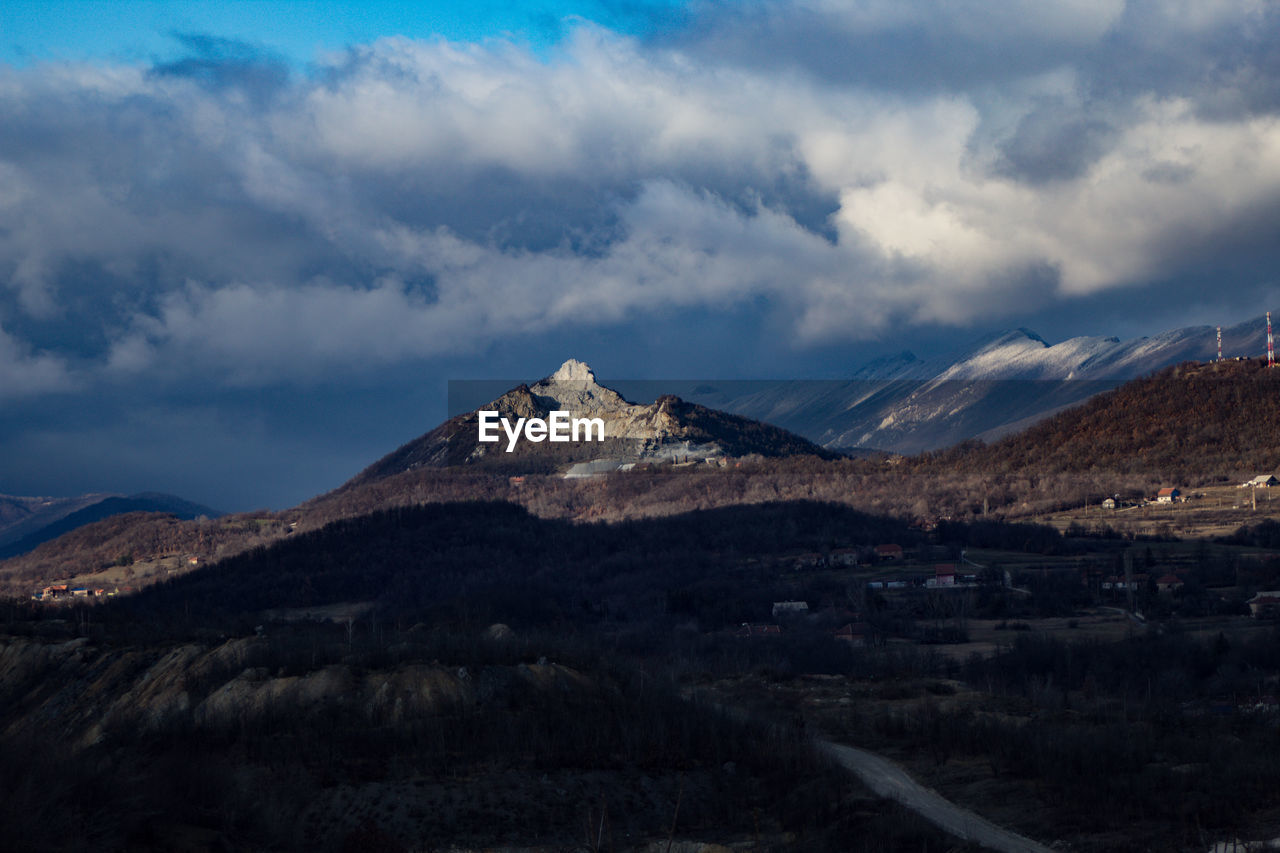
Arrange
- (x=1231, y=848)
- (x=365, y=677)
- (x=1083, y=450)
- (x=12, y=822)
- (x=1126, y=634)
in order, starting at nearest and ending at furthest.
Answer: (x=12, y=822), (x=1231, y=848), (x=365, y=677), (x=1126, y=634), (x=1083, y=450)

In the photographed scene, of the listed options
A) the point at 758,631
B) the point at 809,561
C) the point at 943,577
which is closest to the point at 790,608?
the point at 758,631

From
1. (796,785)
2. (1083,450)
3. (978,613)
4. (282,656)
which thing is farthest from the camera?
(1083,450)

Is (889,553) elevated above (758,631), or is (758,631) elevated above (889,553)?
(889,553)

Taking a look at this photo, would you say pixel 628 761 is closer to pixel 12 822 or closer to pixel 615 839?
pixel 615 839

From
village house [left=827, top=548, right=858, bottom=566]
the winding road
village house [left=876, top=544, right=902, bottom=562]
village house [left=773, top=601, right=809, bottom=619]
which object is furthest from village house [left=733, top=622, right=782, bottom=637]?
the winding road

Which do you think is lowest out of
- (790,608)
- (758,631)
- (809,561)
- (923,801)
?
(923,801)

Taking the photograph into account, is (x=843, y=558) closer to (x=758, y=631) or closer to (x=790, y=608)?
(x=790, y=608)

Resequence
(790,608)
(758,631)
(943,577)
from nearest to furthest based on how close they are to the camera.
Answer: (758,631) → (790,608) → (943,577)

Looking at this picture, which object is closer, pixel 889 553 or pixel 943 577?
pixel 943 577

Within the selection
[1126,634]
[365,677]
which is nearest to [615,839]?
[365,677]
